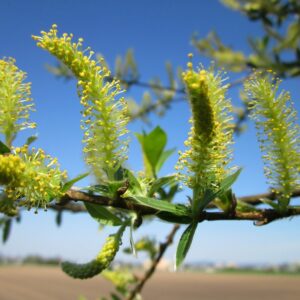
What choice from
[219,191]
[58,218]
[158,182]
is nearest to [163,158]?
[158,182]

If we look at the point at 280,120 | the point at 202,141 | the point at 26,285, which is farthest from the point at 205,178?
the point at 26,285

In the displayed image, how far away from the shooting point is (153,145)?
1.11m

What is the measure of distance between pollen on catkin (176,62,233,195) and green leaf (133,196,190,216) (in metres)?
0.05

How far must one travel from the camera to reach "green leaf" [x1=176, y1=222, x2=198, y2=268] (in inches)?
31.0

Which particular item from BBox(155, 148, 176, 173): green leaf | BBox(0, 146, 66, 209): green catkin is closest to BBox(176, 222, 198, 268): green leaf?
BBox(0, 146, 66, 209): green catkin

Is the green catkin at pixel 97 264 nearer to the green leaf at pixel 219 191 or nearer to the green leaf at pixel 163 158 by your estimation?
the green leaf at pixel 219 191

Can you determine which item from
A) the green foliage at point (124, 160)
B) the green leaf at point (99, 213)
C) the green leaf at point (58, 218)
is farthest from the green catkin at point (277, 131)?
the green leaf at point (58, 218)

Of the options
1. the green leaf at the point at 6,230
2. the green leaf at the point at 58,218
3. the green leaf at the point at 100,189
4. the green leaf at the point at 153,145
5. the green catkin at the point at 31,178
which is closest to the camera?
the green catkin at the point at 31,178

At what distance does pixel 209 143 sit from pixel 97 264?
31cm

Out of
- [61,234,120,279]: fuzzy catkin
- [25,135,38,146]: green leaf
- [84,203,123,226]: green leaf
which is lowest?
[61,234,120,279]: fuzzy catkin

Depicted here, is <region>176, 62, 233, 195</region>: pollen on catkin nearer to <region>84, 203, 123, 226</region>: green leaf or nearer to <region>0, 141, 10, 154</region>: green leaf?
<region>84, 203, 123, 226</region>: green leaf

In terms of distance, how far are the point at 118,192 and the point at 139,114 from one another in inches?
89.3

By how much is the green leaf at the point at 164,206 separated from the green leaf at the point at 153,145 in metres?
0.30

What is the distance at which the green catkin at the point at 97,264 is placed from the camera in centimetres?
75
